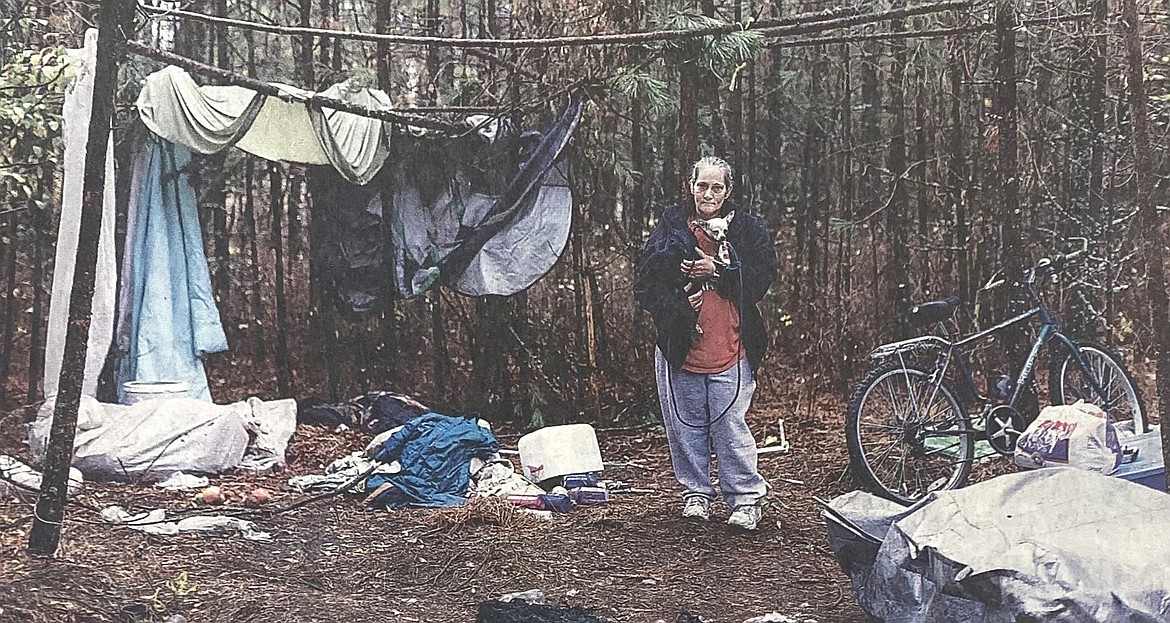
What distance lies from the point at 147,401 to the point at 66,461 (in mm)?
Result: 350

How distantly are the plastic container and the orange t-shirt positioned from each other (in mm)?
1374

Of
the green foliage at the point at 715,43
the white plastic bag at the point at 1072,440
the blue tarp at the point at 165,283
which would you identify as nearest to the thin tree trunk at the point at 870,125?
the green foliage at the point at 715,43

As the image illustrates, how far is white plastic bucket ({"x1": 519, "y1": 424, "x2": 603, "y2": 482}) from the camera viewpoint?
4.39 meters

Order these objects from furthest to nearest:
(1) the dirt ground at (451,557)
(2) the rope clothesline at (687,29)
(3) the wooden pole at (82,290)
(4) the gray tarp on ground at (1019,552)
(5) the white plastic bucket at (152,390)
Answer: (5) the white plastic bucket at (152,390)
(2) the rope clothesline at (687,29)
(3) the wooden pole at (82,290)
(1) the dirt ground at (451,557)
(4) the gray tarp on ground at (1019,552)

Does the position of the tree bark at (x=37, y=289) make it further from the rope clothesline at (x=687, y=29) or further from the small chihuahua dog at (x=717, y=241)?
the small chihuahua dog at (x=717, y=241)

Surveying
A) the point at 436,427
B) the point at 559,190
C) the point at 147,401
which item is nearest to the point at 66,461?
the point at 147,401

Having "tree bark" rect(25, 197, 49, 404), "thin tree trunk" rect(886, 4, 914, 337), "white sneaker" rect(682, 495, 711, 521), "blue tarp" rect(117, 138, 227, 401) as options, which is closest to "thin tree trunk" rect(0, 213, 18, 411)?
"tree bark" rect(25, 197, 49, 404)

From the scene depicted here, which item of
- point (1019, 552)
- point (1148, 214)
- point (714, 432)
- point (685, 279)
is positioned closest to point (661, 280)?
point (685, 279)

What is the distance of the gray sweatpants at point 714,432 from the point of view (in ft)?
14.2

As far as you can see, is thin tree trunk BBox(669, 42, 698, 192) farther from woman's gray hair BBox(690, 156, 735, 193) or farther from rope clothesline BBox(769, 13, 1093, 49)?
rope clothesline BBox(769, 13, 1093, 49)

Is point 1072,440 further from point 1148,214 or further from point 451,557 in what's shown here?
point 451,557

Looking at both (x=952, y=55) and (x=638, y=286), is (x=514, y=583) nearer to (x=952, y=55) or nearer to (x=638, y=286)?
(x=638, y=286)

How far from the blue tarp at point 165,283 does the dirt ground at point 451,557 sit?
1.52ft

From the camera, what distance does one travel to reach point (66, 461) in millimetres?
4164
